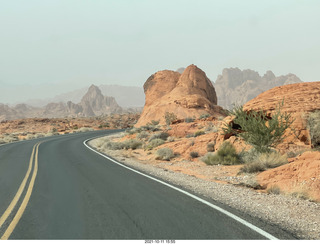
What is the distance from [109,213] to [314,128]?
11.6 meters

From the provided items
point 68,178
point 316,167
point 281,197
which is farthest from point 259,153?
point 68,178

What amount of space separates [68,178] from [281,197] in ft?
24.0

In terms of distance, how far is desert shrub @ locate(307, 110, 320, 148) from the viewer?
1327 centimetres

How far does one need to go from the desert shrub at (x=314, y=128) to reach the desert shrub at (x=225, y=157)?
3739 mm

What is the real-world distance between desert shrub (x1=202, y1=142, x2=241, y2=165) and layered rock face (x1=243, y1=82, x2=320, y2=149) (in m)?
2.53

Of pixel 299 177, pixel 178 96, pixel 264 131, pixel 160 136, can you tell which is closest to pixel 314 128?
pixel 264 131

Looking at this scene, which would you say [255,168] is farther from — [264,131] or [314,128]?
[314,128]

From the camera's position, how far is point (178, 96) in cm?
4603

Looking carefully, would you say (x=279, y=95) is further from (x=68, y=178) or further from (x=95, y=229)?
(x=95, y=229)

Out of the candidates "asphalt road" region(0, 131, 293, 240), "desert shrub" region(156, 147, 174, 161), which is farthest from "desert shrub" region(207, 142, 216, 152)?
"asphalt road" region(0, 131, 293, 240)

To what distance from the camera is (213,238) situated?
4.40m

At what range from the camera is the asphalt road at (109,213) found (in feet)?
15.4

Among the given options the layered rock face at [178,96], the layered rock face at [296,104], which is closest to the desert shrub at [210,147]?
the layered rock face at [296,104]
